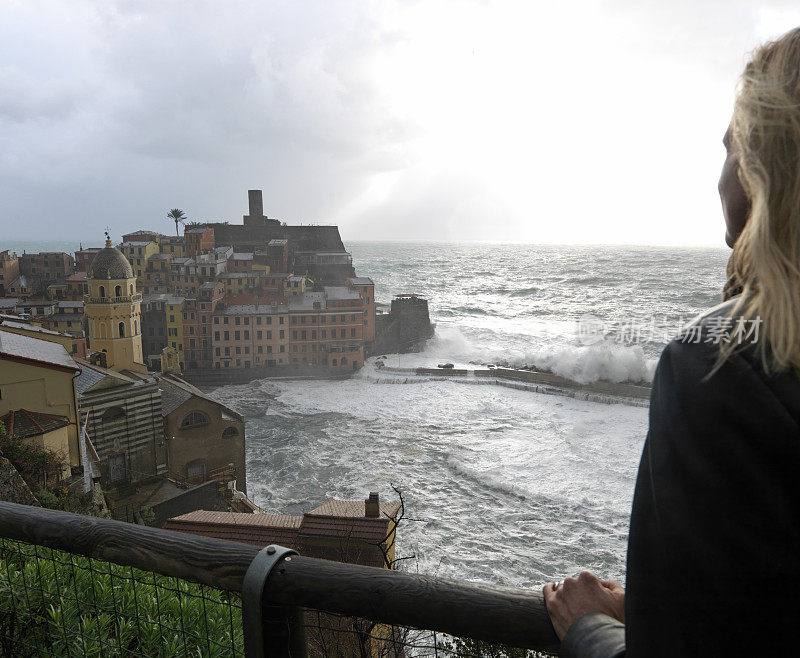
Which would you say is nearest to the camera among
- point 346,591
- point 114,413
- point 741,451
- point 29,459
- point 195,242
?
point 741,451

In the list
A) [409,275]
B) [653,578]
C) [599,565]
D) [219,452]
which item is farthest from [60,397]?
[409,275]

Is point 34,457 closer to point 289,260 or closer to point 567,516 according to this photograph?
point 567,516

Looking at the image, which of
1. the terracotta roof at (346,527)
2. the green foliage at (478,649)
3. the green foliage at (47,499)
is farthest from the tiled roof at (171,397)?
the green foliage at (478,649)

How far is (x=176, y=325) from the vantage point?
34125 millimetres

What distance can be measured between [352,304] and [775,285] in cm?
3522

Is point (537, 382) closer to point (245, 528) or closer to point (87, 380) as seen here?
point (87, 380)

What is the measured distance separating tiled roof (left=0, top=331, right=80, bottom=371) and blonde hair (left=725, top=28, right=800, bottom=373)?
13746mm

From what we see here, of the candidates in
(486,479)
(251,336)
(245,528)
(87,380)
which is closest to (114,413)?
(87,380)

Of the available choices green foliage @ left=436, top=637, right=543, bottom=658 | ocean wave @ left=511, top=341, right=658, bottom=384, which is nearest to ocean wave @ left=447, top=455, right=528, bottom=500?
ocean wave @ left=511, top=341, right=658, bottom=384

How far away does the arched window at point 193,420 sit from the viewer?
1644 cm

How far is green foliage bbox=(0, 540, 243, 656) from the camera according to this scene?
1984mm

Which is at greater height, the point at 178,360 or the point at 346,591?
the point at 346,591

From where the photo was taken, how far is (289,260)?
154 feet

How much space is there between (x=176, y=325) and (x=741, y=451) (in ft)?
118
